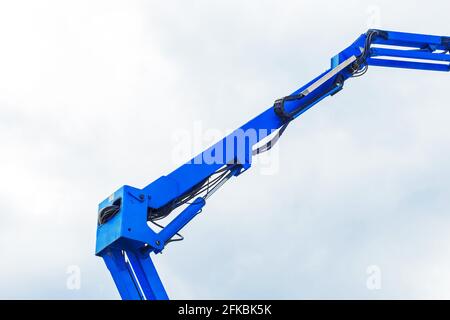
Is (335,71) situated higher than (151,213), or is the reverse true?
(335,71)

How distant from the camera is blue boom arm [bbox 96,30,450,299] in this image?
34.2 ft

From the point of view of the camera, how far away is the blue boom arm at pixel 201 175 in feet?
34.2

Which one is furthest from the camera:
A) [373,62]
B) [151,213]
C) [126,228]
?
[373,62]

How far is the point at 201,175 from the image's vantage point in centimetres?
1119

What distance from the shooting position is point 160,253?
10695 millimetres

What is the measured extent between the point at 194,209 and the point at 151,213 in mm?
570

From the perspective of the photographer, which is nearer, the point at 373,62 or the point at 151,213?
the point at 151,213

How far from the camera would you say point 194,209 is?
11055mm
